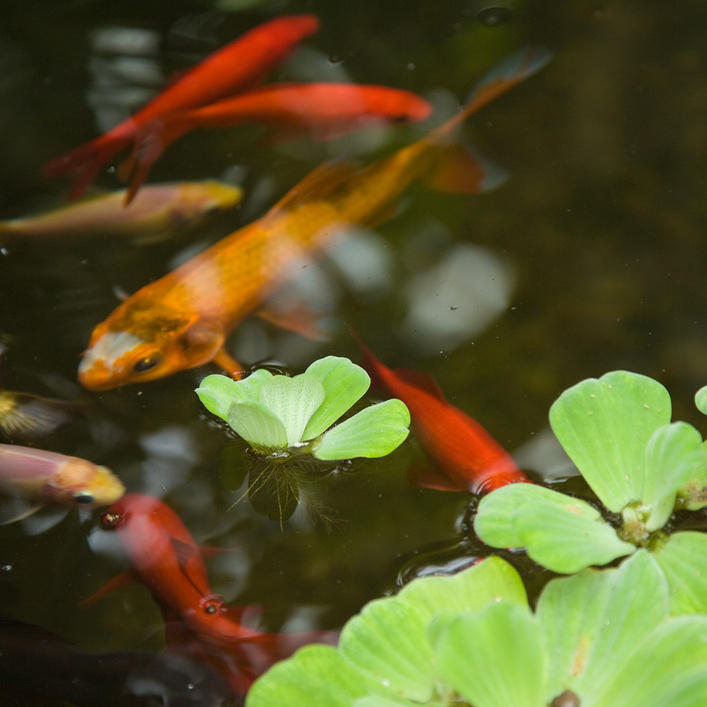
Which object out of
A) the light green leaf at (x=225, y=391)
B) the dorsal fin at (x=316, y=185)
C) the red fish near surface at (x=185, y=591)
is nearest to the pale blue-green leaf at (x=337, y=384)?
the light green leaf at (x=225, y=391)

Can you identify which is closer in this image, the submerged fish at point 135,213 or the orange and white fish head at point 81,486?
the orange and white fish head at point 81,486

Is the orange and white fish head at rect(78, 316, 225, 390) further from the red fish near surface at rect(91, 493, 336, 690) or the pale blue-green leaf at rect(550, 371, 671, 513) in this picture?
the pale blue-green leaf at rect(550, 371, 671, 513)

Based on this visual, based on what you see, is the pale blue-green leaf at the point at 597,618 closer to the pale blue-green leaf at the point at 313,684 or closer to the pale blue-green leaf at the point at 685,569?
the pale blue-green leaf at the point at 685,569

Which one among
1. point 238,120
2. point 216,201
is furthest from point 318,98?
point 216,201

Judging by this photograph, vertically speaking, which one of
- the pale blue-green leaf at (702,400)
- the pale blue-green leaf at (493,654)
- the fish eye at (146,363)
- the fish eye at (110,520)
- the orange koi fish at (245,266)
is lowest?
the fish eye at (110,520)

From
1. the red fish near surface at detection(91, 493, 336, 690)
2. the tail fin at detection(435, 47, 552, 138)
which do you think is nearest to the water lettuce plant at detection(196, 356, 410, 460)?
the red fish near surface at detection(91, 493, 336, 690)

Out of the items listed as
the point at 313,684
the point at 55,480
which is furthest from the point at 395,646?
the point at 55,480

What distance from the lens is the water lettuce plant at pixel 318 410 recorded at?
133cm

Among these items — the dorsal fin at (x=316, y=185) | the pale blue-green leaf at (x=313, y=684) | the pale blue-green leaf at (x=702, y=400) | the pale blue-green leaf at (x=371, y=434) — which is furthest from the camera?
the dorsal fin at (x=316, y=185)

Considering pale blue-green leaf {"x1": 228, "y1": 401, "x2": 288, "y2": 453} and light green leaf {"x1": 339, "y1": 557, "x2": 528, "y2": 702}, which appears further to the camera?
pale blue-green leaf {"x1": 228, "y1": 401, "x2": 288, "y2": 453}

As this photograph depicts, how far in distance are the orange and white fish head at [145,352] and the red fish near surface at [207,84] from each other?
0.55 meters

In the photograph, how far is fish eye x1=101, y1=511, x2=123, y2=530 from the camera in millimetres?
1451

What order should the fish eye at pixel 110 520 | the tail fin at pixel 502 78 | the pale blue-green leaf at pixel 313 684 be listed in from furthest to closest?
the tail fin at pixel 502 78 < the fish eye at pixel 110 520 < the pale blue-green leaf at pixel 313 684

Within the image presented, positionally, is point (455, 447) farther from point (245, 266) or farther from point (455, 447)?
point (245, 266)
